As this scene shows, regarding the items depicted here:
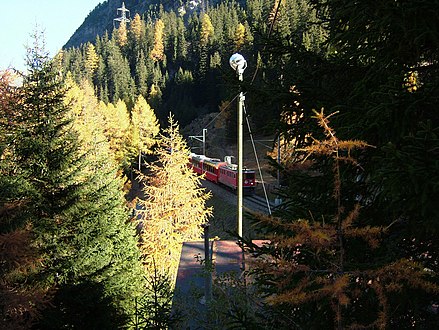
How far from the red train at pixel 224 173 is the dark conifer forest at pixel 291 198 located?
348 inches

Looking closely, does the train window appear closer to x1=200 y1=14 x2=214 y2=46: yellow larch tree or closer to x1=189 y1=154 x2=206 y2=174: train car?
x1=189 y1=154 x2=206 y2=174: train car

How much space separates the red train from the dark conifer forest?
8.84 metres

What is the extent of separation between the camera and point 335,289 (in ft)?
6.73

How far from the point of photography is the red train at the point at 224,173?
1002 inches

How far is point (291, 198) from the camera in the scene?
3604 millimetres

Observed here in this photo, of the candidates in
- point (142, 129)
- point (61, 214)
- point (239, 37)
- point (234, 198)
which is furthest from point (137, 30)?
point (61, 214)

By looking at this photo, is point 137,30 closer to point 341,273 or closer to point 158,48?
point 158,48

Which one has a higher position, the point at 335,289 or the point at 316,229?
the point at 316,229

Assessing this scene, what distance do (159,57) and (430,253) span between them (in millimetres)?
89786

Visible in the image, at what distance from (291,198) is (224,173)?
78.2 feet

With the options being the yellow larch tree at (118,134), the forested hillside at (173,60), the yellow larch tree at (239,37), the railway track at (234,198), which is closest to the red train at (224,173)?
the railway track at (234,198)

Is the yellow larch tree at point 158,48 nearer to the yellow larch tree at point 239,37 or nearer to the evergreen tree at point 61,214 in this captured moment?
the yellow larch tree at point 239,37

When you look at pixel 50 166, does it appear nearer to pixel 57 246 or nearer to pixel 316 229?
pixel 57 246

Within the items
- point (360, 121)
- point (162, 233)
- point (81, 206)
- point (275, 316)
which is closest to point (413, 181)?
point (360, 121)
